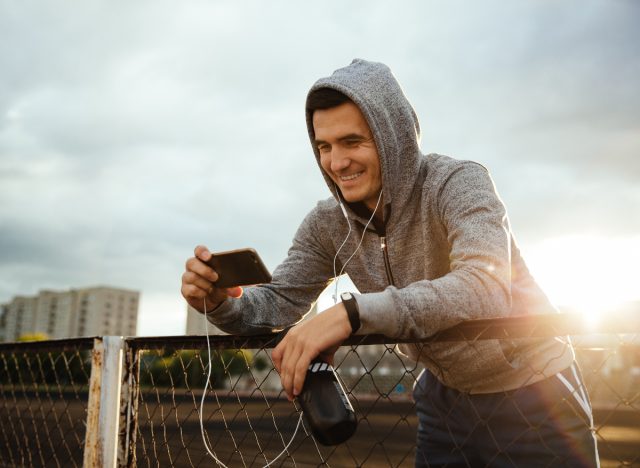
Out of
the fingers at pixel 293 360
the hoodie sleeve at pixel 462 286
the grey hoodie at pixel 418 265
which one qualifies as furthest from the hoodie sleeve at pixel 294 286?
the hoodie sleeve at pixel 462 286

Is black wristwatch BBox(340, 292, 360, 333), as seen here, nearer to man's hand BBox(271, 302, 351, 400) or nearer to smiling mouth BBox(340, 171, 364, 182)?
man's hand BBox(271, 302, 351, 400)

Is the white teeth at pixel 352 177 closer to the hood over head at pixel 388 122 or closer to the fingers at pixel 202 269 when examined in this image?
the hood over head at pixel 388 122

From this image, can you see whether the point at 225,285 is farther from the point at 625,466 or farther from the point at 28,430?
the point at 28,430

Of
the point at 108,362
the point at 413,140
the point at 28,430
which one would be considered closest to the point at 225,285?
the point at 108,362

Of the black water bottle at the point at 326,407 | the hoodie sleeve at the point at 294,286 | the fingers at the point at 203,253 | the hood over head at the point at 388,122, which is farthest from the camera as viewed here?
the hoodie sleeve at the point at 294,286

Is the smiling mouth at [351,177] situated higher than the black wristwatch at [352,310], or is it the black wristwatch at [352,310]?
the smiling mouth at [351,177]

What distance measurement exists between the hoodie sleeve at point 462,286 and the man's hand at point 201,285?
0.50 meters

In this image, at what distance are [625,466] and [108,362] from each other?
1.51 meters

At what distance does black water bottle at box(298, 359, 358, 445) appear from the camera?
41.8 inches

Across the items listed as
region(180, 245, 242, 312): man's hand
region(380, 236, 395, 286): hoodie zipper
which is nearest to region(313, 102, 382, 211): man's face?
region(380, 236, 395, 286): hoodie zipper

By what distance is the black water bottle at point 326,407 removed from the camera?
1.06 meters

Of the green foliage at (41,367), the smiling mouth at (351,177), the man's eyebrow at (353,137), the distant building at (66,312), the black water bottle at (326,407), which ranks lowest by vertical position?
the black water bottle at (326,407)

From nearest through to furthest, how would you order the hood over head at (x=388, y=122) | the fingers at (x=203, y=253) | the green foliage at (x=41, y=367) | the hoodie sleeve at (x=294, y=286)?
the fingers at (x=203, y=253)
the hood over head at (x=388, y=122)
the hoodie sleeve at (x=294, y=286)
the green foliage at (x=41, y=367)

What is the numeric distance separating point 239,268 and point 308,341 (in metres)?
0.34
